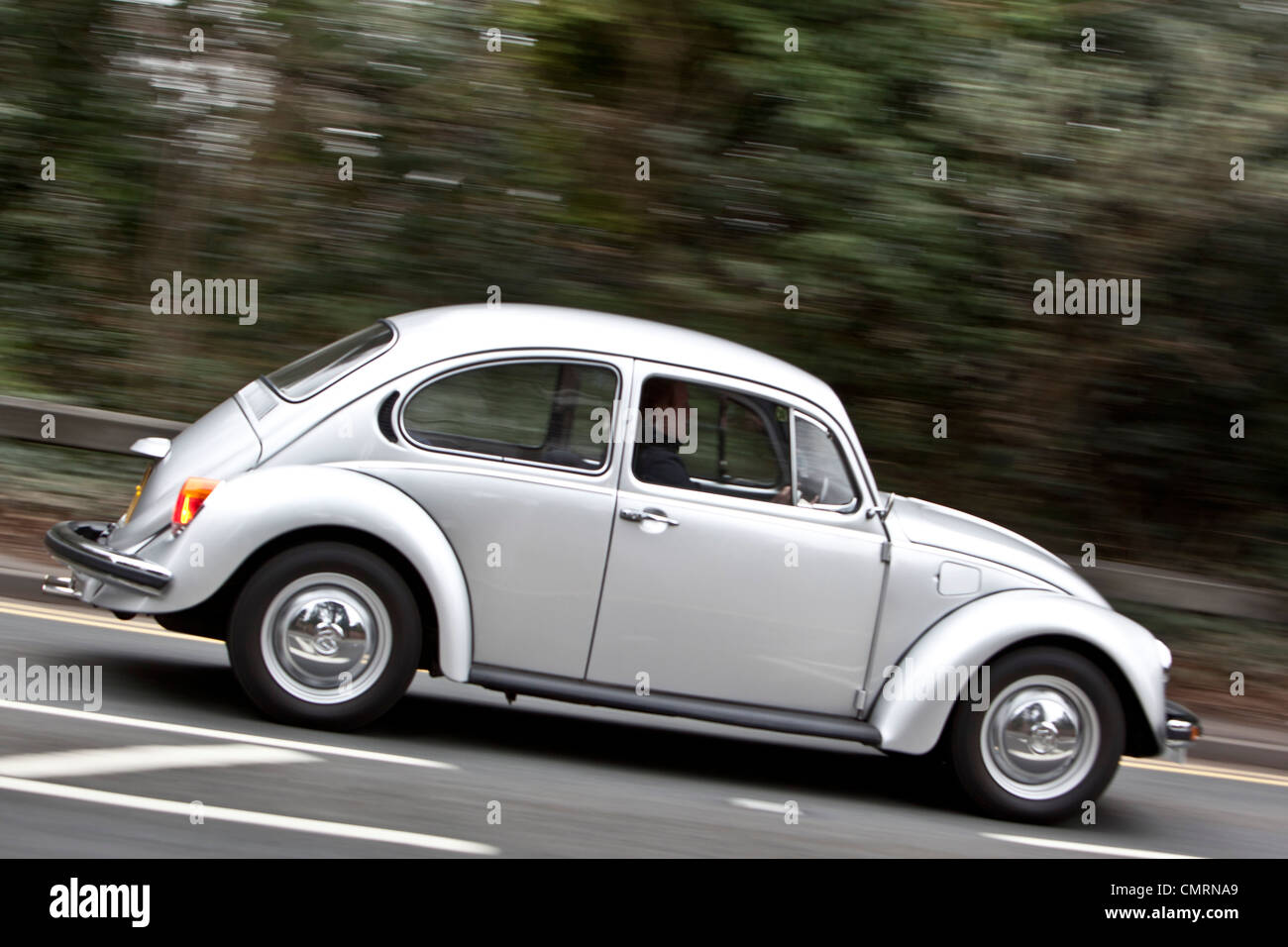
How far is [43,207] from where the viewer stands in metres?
11.2

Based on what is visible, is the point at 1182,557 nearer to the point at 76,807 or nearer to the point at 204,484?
the point at 204,484

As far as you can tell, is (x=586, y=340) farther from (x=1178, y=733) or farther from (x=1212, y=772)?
(x=1212, y=772)

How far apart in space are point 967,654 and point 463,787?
2116mm

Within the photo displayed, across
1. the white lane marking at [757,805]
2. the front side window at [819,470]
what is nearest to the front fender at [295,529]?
the white lane marking at [757,805]

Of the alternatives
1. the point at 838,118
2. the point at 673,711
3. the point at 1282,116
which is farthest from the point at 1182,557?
the point at 673,711

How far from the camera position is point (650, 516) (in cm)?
540

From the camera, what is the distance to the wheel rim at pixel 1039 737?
5.62m

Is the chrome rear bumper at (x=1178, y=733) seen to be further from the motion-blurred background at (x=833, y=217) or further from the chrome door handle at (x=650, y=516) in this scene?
the motion-blurred background at (x=833, y=217)

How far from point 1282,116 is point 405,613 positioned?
736cm

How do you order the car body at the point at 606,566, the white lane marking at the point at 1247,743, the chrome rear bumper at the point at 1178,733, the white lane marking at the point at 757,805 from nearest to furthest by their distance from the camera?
the car body at the point at 606,566 < the white lane marking at the point at 757,805 < the chrome rear bumper at the point at 1178,733 < the white lane marking at the point at 1247,743

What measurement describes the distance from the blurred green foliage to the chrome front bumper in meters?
4.97

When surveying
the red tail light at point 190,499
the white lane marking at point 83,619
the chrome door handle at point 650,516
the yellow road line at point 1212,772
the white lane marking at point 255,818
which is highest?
the red tail light at point 190,499

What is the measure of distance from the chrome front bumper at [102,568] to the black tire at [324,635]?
339 millimetres

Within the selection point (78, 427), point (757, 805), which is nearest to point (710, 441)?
point (757, 805)
